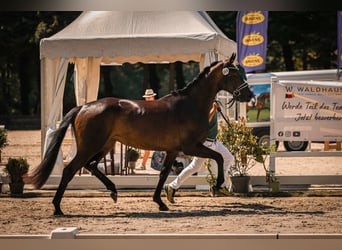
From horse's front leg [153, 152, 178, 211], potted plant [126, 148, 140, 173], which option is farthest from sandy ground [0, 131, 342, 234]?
potted plant [126, 148, 140, 173]

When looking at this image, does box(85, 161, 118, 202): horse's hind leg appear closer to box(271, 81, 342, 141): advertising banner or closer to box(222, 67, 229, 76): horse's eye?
box(222, 67, 229, 76): horse's eye

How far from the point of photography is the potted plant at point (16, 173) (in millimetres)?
12781

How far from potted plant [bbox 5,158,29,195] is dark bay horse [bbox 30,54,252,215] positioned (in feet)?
7.12

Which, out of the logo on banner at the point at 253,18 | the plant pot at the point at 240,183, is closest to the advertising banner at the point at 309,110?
the plant pot at the point at 240,183

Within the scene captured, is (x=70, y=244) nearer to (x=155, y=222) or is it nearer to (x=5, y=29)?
(x=155, y=222)

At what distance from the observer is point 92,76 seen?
616 inches

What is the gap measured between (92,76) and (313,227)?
721cm

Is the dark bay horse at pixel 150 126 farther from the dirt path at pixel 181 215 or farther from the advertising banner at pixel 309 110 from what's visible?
the advertising banner at pixel 309 110

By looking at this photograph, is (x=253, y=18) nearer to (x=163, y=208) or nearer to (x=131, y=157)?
(x=131, y=157)

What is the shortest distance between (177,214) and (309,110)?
3770 mm

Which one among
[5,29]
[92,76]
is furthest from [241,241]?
[5,29]

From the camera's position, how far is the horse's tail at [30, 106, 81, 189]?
1031cm

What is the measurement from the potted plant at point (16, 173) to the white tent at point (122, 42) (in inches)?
44.3

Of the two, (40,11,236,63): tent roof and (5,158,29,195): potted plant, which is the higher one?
(40,11,236,63): tent roof
